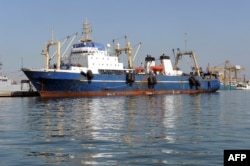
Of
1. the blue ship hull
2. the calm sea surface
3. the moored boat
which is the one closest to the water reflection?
the calm sea surface

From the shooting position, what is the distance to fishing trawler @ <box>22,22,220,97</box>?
59.1 metres


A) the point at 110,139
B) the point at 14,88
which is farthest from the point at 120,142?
the point at 14,88

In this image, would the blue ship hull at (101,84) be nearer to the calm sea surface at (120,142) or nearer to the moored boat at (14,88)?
the moored boat at (14,88)

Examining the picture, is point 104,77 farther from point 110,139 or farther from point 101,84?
point 110,139

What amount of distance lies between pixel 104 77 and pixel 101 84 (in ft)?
4.22

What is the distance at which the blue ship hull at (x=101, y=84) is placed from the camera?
58834mm

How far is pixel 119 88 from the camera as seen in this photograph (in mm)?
66562

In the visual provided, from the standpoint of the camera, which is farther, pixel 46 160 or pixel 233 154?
pixel 46 160

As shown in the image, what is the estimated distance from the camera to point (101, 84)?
2501 inches

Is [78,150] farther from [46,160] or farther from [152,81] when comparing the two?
[152,81]

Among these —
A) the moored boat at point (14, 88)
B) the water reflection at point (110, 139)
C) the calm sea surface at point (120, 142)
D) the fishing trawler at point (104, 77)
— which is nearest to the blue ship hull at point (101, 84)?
the fishing trawler at point (104, 77)

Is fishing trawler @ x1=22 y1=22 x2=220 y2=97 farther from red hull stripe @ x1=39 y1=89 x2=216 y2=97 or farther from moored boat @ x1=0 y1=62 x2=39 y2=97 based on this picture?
moored boat @ x1=0 y1=62 x2=39 y2=97

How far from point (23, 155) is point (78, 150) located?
1954 millimetres

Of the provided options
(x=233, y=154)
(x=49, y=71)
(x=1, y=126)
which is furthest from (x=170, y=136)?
(x=49, y=71)
